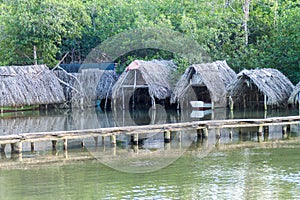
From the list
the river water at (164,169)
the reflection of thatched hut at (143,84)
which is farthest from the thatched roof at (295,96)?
the reflection of thatched hut at (143,84)

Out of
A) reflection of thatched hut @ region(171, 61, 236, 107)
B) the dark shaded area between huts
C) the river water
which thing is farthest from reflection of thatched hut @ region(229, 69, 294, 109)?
the dark shaded area between huts

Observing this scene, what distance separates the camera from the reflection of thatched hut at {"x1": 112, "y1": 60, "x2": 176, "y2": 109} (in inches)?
1053

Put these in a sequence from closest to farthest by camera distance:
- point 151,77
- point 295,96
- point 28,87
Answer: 1. point 295,96
2. point 151,77
3. point 28,87

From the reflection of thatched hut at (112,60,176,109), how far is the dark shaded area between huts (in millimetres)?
1002

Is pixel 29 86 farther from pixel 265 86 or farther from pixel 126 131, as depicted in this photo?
pixel 126 131

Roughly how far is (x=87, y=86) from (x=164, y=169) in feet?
51.4

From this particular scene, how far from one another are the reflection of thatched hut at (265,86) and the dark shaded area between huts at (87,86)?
6.40 metres

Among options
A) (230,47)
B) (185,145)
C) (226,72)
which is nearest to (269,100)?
(226,72)

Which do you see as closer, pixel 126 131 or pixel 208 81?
pixel 126 131

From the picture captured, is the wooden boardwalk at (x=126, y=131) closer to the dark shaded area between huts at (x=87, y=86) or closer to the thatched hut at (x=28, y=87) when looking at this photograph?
the thatched hut at (x=28, y=87)

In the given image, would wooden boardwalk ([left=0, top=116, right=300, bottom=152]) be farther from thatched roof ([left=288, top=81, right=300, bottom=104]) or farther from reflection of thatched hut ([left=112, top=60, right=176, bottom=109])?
reflection of thatched hut ([left=112, top=60, right=176, bottom=109])

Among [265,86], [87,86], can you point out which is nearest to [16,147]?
[265,86]

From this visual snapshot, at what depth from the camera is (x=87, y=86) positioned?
29375mm

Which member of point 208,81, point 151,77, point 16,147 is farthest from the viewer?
point 151,77
